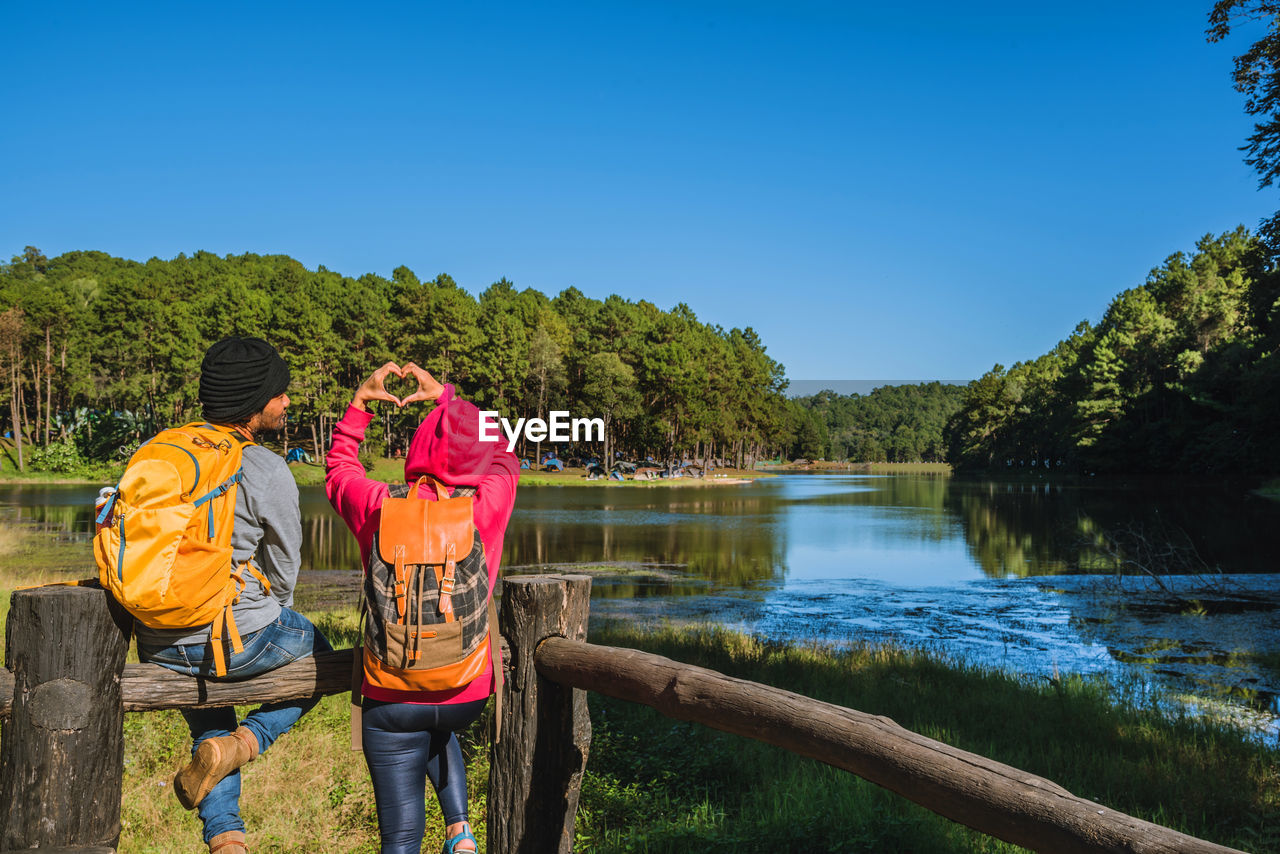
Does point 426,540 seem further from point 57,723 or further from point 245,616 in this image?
point 57,723

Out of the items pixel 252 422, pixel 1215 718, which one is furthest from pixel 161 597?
pixel 1215 718

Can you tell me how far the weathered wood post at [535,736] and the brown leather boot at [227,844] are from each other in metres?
0.91

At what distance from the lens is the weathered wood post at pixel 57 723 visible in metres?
2.68

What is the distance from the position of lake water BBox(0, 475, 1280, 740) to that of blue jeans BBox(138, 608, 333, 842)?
8949 millimetres

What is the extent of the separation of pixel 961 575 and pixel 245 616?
73.3 feet

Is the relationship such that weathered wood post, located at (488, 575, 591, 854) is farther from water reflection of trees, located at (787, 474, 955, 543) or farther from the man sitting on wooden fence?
water reflection of trees, located at (787, 474, 955, 543)

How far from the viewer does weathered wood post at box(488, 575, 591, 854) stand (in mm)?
3379

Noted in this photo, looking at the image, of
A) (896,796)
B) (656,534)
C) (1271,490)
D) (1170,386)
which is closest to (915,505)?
(1271,490)

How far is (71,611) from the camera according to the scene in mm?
2721

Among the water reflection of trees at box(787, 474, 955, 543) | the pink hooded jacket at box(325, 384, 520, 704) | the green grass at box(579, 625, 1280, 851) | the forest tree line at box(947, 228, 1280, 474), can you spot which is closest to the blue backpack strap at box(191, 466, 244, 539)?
the pink hooded jacket at box(325, 384, 520, 704)

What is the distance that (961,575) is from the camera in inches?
895

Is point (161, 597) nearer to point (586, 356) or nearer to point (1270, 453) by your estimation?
point (1270, 453)

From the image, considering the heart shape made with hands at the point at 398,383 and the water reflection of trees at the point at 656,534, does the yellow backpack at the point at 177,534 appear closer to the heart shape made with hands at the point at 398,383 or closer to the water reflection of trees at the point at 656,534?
the heart shape made with hands at the point at 398,383

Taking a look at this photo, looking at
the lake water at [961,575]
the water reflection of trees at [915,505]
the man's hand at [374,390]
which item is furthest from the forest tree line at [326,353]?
the man's hand at [374,390]
